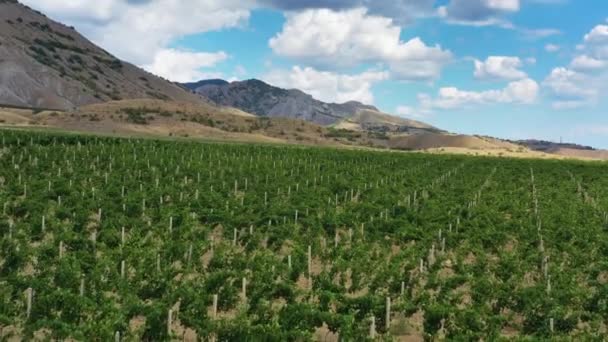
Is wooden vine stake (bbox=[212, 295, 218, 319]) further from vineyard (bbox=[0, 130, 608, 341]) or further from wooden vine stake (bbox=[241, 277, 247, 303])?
wooden vine stake (bbox=[241, 277, 247, 303])

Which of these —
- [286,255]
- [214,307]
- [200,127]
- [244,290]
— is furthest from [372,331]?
[200,127]

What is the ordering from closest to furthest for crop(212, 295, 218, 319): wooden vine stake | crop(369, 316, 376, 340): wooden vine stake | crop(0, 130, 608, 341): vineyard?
crop(369, 316, 376, 340): wooden vine stake → crop(0, 130, 608, 341): vineyard → crop(212, 295, 218, 319): wooden vine stake

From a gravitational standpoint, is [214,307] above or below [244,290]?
above

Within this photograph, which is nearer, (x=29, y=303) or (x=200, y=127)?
(x=29, y=303)

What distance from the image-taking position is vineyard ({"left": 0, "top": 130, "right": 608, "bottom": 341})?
1753 cm

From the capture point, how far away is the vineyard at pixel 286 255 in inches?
690

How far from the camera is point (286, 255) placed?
26.2 meters

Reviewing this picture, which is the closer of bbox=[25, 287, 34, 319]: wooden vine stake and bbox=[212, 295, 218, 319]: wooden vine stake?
bbox=[25, 287, 34, 319]: wooden vine stake

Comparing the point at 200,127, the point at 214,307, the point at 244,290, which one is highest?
the point at 200,127

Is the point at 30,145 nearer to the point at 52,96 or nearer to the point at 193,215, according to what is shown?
the point at 193,215

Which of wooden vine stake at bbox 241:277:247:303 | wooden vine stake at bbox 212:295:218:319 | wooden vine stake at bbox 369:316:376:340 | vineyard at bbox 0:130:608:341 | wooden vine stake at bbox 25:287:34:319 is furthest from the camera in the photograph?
wooden vine stake at bbox 241:277:247:303

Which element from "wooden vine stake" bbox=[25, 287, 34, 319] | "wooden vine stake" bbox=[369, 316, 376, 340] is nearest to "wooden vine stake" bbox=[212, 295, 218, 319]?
"wooden vine stake" bbox=[369, 316, 376, 340]

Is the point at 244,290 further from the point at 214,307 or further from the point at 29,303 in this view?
the point at 29,303

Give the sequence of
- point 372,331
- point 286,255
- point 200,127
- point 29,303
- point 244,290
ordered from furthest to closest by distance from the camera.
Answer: point 200,127 < point 286,255 < point 244,290 < point 29,303 < point 372,331
